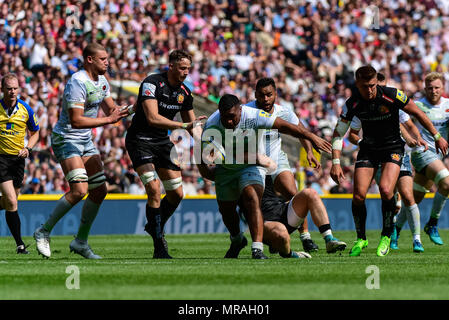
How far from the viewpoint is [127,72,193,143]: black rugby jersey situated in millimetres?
11820

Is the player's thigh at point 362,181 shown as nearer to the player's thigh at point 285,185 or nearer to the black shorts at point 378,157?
the black shorts at point 378,157

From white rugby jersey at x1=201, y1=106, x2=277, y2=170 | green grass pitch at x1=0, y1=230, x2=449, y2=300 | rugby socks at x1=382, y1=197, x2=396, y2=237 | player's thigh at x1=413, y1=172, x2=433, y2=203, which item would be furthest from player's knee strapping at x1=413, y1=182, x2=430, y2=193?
white rugby jersey at x1=201, y1=106, x2=277, y2=170

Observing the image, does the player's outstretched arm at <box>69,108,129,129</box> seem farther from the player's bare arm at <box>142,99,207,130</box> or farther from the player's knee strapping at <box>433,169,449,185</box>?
the player's knee strapping at <box>433,169,449,185</box>

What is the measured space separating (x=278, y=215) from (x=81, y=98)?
2.84 metres

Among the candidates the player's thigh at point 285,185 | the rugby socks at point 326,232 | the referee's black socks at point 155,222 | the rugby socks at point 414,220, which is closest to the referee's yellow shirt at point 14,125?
the referee's black socks at point 155,222

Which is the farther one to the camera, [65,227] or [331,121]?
[331,121]

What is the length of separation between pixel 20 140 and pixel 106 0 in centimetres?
1319

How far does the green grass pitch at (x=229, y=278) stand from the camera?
7.51m

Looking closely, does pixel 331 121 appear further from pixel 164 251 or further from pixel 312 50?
pixel 164 251

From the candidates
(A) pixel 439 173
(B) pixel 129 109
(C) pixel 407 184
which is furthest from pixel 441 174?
(B) pixel 129 109

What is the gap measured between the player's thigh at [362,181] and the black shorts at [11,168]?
5.16 m

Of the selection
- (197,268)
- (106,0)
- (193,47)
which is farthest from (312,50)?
(197,268)

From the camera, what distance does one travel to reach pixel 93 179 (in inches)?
462

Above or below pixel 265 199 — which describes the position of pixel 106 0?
above
